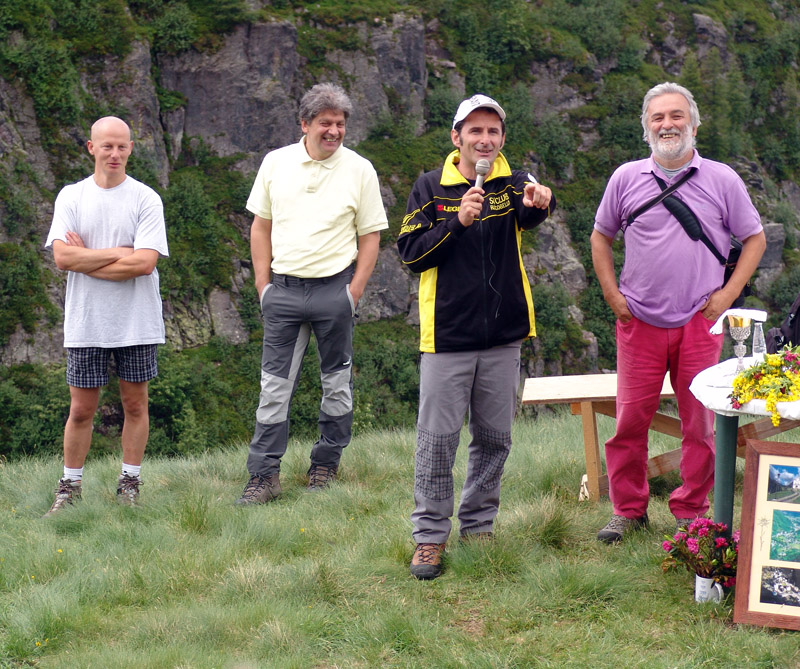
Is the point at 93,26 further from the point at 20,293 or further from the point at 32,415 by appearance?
the point at 32,415

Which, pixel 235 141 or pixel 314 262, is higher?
pixel 235 141

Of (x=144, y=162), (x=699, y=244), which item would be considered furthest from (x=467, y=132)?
(x=144, y=162)

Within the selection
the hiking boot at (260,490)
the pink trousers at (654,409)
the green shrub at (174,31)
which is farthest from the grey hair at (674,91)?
the green shrub at (174,31)

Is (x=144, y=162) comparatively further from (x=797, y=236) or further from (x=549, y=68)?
(x=797, y=236)

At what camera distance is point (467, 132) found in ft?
11.1

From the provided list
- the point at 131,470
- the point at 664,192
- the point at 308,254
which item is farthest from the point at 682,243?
the point at 131,470

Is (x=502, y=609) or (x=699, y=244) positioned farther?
(x=699, y=244)

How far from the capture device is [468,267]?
11.2 ft

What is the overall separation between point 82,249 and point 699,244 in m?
2.87

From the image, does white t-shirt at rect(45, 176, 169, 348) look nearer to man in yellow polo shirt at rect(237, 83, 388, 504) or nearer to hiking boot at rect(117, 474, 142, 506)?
man in yellow polo shirt at rect(237, 83, 388, 504)

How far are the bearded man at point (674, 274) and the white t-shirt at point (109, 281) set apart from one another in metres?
2.24

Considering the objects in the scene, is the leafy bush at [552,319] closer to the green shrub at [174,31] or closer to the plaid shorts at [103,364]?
the green shrub at [174,31]

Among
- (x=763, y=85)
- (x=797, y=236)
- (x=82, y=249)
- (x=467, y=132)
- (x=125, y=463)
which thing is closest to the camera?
(x=467, y=132)

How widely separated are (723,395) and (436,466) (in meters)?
1.14
